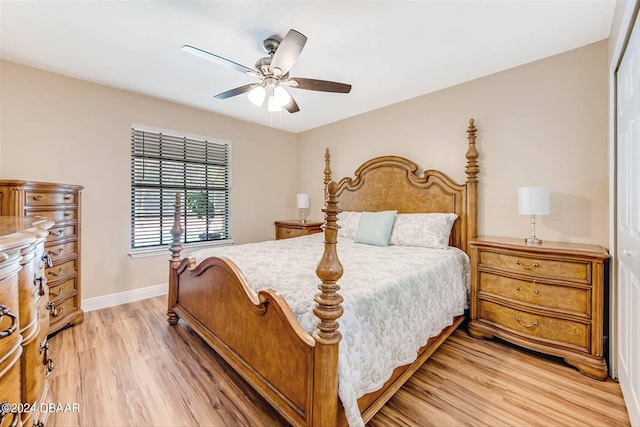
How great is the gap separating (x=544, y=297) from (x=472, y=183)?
1.23m

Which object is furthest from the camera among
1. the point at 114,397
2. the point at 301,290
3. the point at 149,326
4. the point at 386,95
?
the point at 386,95

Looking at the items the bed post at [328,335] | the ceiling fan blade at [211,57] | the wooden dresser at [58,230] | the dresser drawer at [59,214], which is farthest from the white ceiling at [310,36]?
the bed post at [328,335]

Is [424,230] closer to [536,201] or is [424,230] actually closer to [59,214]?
[536,201]

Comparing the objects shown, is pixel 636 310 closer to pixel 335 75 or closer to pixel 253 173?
pixel 335 75

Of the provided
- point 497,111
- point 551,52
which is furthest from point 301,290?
point 551,52

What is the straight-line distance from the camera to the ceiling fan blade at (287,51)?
171 centimetres

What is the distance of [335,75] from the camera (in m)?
2.81

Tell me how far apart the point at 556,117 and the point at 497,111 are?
0.49 m

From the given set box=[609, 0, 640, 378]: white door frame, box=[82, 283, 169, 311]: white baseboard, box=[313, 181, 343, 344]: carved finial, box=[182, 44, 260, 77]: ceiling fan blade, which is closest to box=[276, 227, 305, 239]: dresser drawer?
box=[82, 283, 169, 311]: white baseboard

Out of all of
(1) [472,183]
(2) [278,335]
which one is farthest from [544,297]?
(2) [278,335]

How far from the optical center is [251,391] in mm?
1796

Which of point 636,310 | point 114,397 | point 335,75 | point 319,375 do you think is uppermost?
point 335,75

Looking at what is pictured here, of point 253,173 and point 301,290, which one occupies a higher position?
point 253,173

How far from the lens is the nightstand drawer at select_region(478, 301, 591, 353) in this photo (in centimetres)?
200
